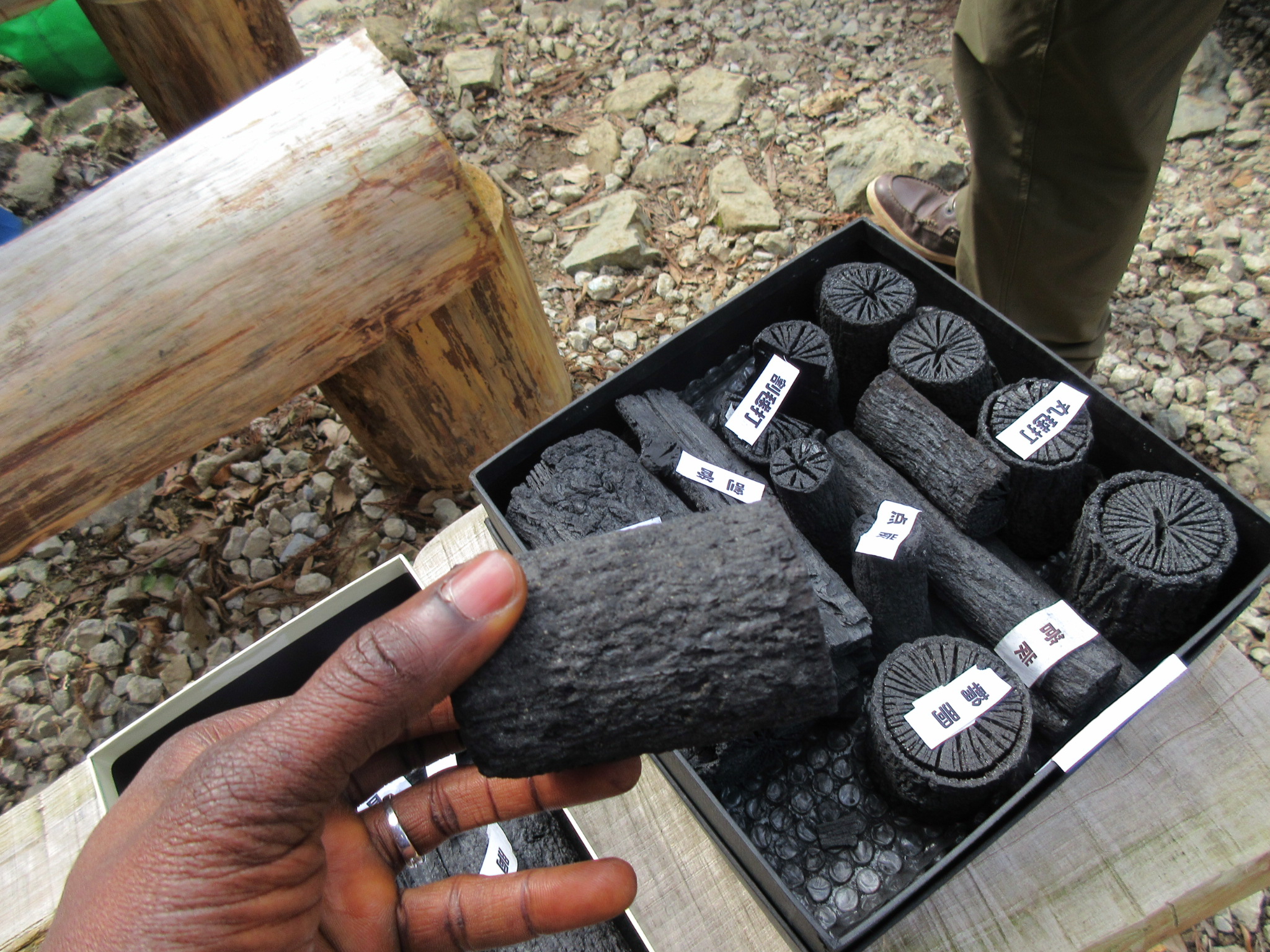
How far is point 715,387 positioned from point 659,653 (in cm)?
108

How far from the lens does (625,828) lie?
1707 millimetres

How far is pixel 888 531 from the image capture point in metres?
1.57

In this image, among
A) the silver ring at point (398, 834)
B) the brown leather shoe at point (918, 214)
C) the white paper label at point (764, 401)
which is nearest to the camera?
the silver ring at point (398, 834)

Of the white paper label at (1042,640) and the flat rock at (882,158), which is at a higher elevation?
the flat rock at (882,158)

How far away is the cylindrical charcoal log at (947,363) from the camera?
1.77m

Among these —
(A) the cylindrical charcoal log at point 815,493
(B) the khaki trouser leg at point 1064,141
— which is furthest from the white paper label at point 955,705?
(B) the khaki trouser leg at point 1064,141

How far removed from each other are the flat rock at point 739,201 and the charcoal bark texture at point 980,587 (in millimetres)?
1644

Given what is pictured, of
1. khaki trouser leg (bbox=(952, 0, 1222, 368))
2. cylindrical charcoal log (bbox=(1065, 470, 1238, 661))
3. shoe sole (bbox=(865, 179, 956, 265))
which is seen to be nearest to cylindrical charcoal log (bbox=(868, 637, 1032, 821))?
cylindrical charcoal log (bbox=(1065, 470, 1238, 661))

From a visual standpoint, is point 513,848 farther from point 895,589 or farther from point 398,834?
point 895,589

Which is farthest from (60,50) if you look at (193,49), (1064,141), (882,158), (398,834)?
(1064,141)

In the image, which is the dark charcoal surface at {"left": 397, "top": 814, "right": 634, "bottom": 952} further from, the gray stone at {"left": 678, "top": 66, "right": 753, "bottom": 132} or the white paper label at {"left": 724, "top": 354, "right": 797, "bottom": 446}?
the gray stone at {"left": 678, "top": 66, "right": 753, "bottom": 132}

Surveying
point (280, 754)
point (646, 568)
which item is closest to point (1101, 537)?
point (646, 568)

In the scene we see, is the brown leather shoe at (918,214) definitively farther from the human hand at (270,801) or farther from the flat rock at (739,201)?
the human hand at (270,801)

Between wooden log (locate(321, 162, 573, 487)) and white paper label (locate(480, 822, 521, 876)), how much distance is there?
118cm
